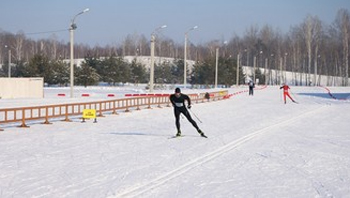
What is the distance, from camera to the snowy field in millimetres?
8586

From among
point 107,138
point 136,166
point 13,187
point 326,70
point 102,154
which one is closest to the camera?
point 13,187

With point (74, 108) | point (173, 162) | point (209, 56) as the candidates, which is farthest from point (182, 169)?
point (209, 56)

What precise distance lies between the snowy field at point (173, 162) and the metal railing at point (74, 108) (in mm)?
867

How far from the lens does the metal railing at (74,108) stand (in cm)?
2056

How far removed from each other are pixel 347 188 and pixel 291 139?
780 centimetres

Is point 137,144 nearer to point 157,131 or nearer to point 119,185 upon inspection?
point 157,131

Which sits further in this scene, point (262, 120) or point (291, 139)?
point (262, 120)

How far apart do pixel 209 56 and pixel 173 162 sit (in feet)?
265

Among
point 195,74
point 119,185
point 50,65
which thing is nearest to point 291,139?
point 119,185

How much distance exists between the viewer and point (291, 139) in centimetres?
1659

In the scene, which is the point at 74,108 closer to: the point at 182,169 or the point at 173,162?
the point at 173,162

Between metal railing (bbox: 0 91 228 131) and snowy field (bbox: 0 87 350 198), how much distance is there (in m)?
0.87

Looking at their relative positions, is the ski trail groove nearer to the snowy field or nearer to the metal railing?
the snowy field

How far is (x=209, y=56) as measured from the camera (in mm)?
91438
